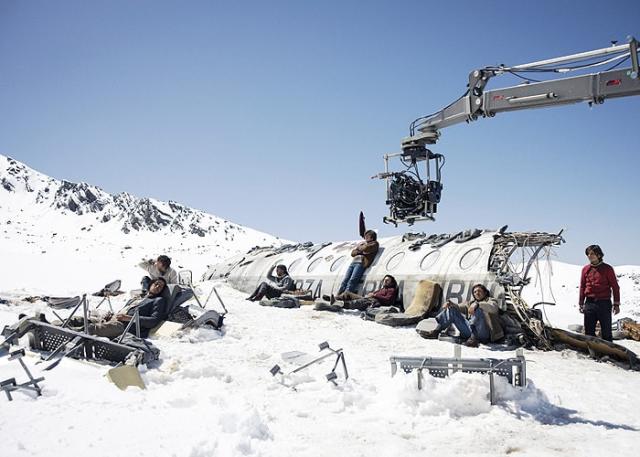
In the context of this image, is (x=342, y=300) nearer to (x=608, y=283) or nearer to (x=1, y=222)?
(x=608, y=283)

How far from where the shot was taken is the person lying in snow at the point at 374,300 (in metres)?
11.9

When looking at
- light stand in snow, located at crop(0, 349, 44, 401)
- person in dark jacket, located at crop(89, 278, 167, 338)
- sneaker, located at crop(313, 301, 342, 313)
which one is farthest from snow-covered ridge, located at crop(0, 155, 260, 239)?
light stand in snow, located at crop(0, 349, 44, 401)

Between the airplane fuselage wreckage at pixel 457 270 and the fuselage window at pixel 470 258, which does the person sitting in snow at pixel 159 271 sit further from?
the fuselage window at pixel 470 258

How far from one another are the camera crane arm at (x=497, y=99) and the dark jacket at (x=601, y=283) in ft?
9.47

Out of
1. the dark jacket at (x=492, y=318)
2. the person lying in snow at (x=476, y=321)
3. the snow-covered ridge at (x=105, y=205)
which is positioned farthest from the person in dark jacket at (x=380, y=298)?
the snow-covered ridge at (x=105, y=205)

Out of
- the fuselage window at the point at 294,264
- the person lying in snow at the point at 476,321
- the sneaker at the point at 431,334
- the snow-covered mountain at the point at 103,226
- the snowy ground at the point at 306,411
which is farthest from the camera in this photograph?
the snow-covered mountain at the point at 103,226

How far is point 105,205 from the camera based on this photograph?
46250 mm

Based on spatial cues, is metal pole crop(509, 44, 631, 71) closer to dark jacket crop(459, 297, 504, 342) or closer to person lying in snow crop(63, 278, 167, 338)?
dark jacket crop(459, 297, 504, 342)

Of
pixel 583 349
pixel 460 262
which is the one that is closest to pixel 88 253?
pixel 460 262

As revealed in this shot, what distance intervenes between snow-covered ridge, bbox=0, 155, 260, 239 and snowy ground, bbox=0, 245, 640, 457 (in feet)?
118

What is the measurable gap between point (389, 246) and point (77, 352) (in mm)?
9635

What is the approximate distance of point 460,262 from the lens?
1128 centimetres

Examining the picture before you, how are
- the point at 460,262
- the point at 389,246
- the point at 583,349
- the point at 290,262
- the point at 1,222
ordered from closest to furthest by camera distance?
the point at 583,349 < the point at 460,262 < the point at 389,246 < the point at 290,262 < the point at 1,222

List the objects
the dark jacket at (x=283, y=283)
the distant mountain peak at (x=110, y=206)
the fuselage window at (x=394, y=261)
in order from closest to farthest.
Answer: the fuselage window at (x=394, y=261), the dark jacket at (x=283, y=283), the distant mountain peak at (x=110, y=206)
